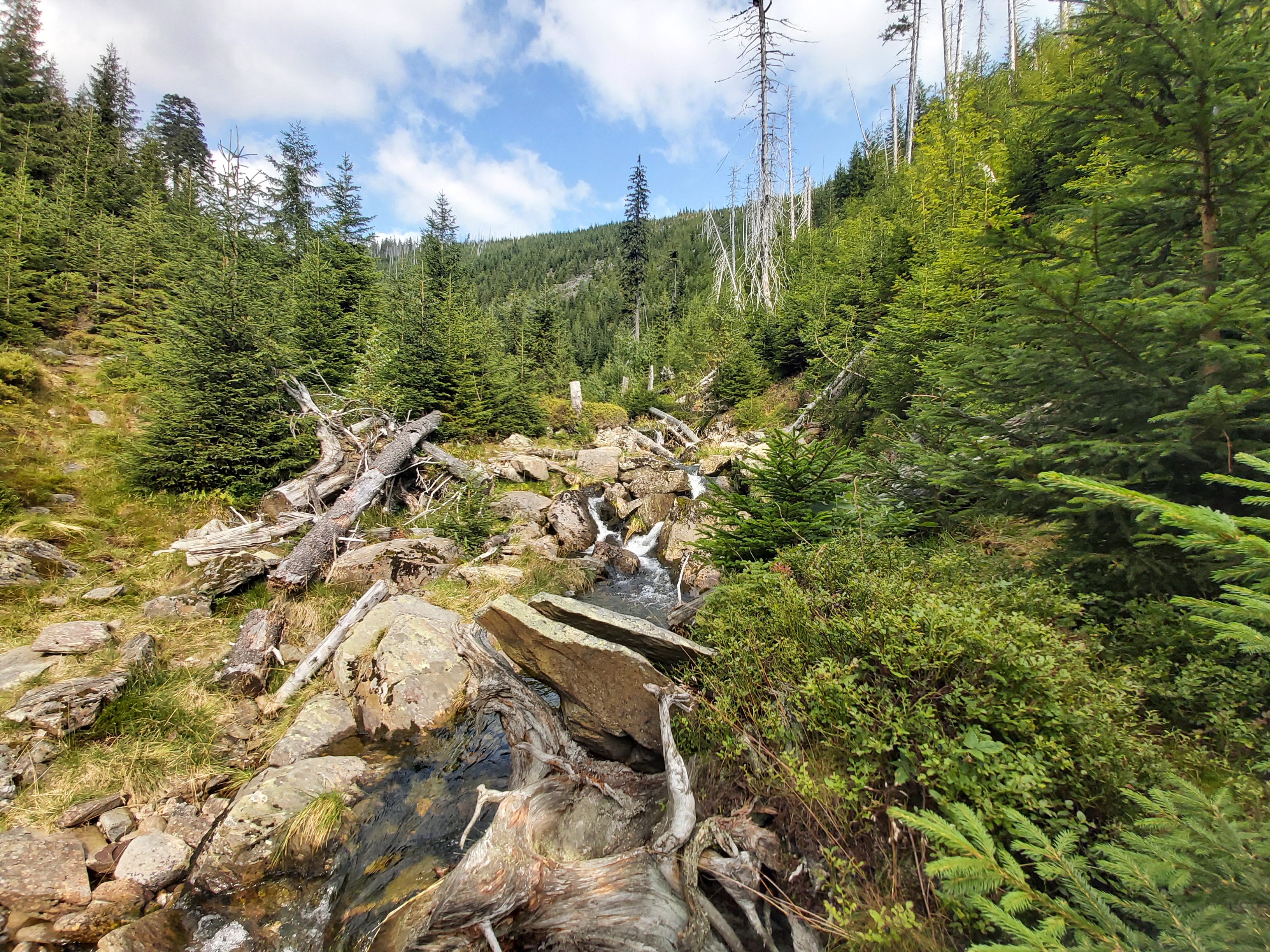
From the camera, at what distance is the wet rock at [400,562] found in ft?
26.8

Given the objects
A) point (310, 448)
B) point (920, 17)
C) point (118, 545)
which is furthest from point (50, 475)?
point (920, 17)

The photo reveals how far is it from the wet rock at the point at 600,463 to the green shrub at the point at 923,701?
40.1 ft

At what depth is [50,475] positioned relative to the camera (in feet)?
27.9

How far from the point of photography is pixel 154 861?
12.6 feet

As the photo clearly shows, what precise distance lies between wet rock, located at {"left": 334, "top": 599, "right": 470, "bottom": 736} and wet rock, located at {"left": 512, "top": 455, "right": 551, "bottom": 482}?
26.4ft

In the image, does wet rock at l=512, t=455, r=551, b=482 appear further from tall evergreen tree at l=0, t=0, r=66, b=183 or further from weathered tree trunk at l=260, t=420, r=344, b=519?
tall evergreen tree at l=0, t=0, r=66, b=183

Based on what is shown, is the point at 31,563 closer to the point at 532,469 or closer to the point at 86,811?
the point at 86,811

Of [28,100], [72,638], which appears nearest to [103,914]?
[72,638]

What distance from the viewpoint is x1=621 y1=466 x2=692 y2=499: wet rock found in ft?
46.3

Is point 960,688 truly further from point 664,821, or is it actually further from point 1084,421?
point 1084,421

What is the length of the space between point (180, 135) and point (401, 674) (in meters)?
46.7

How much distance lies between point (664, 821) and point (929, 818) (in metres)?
1.98

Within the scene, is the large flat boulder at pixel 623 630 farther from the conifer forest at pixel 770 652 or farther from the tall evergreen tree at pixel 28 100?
the tall evergreen tree at pixel 28 100

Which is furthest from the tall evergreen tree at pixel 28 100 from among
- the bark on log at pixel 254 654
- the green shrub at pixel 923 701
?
the green shrub at pixel 923 701
